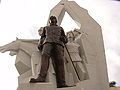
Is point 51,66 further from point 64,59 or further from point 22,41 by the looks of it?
point 22,41

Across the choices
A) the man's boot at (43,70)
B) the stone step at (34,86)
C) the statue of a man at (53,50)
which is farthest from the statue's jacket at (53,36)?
the stone step at (34,86)

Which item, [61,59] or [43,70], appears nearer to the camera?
[43,70]

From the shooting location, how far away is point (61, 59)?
5.67 meters

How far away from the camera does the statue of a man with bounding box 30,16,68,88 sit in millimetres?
5430

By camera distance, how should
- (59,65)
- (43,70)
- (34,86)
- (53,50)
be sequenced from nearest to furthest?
(34,86) < (43,70) < (59,65) < (53,50)

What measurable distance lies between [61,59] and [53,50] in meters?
0.27

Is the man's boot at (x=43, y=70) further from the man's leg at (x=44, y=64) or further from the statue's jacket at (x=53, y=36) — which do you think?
the statue's jacket at (x=53, y=36)

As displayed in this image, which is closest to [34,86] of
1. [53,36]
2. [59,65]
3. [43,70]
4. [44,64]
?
[43,70]

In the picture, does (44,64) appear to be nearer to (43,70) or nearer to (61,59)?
(43,70)

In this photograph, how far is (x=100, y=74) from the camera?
6840mm

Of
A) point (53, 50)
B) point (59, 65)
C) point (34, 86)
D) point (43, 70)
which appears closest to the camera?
point (34, 86)

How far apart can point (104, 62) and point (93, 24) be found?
3.88 feet

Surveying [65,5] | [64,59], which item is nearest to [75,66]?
[64,59]

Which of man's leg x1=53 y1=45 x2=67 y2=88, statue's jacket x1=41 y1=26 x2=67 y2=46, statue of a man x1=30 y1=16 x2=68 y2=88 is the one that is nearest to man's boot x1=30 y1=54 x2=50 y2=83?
statue of a man x1=30 y1=16 x2=68 y2=88
